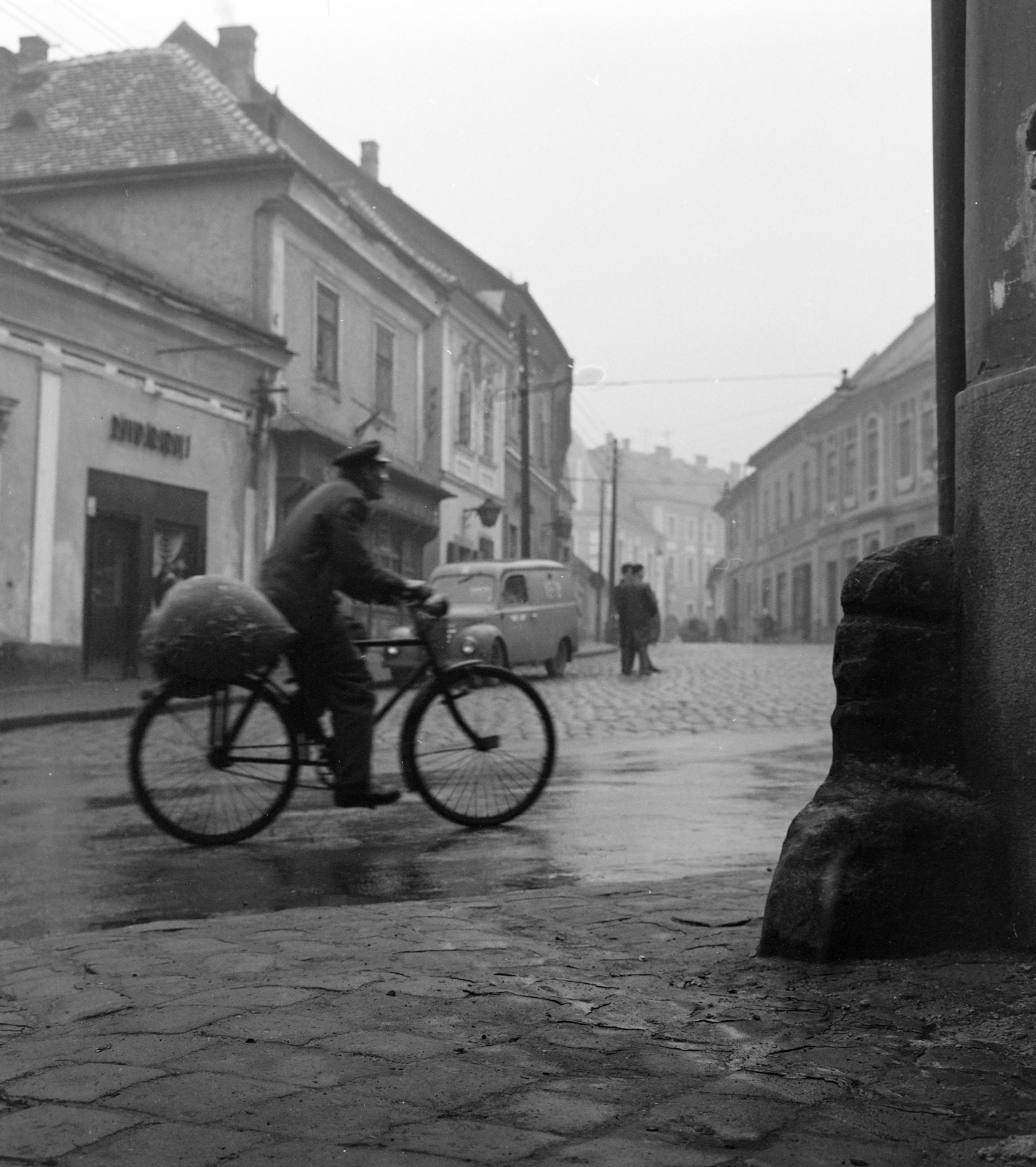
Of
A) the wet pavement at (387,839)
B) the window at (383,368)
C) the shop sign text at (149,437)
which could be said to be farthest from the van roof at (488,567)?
the wet pavement at (387,839)

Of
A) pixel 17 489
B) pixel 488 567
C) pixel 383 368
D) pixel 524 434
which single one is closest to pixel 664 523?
pixel 524 434

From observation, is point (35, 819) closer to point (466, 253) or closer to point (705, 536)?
point (466, 253)

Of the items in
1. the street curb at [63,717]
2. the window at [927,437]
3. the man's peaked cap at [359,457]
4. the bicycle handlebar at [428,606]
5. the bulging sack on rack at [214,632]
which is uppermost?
the window at [927,437]

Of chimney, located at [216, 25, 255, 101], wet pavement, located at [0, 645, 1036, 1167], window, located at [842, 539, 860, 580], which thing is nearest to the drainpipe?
wet pavement, located at [0, 645, 1036, 1167]

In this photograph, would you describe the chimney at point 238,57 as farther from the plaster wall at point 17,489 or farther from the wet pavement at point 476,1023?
the wet pavement at point 476,1023

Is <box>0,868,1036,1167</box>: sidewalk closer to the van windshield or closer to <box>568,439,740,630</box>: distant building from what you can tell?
the van windshield

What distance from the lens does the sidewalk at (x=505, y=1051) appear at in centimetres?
238

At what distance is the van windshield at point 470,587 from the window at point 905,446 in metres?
26.6

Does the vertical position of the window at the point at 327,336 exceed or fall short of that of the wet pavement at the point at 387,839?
it exceeds it

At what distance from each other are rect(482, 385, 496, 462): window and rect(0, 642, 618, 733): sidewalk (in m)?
17.7

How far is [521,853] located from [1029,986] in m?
2.91

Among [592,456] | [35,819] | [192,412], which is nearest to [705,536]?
[592,456]

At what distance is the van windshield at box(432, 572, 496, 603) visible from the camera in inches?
862

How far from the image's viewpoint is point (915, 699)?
12.5 ft
